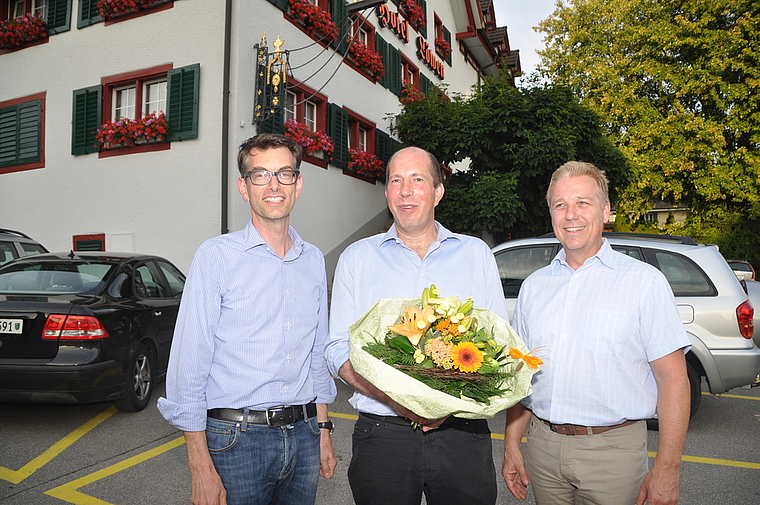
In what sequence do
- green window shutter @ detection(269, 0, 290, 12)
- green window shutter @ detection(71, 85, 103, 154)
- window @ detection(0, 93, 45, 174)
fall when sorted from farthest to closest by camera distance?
1. window @ detection(0, 93, 45, 174)
2. green window shutter @ detection(71, 85, 103, 154)
3. green window shutter @ detection(269, 0, 290, 12)

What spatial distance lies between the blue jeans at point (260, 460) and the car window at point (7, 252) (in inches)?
309

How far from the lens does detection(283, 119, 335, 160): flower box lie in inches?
443

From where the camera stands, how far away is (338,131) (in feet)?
44.3

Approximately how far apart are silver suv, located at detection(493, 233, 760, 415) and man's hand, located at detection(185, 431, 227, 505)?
4.72m

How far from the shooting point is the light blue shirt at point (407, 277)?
228 cm

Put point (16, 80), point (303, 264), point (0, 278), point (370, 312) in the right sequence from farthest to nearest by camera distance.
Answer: point (16, 80)
point (0, 278)
point (303, 264)
point (370, 312)

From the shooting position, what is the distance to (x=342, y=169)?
545 inches

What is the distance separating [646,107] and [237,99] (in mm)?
20752

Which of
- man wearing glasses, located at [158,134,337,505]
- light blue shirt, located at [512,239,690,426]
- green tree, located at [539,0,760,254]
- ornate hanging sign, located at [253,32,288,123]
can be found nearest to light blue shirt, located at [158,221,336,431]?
man wearing glasses, located at [158,134,337,505]

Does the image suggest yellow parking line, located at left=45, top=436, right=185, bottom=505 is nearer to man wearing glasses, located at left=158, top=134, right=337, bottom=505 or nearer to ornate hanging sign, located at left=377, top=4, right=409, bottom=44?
man wearing glasses, located at left=158, top=134, right=337, bottom=505

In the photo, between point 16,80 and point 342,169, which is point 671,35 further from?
point 16,80

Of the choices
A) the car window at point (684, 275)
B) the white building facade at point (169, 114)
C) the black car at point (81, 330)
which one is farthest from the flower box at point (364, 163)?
the car window at point (684, 275)

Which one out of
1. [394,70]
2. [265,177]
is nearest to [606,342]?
[265,177]

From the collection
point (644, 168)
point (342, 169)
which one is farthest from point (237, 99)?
point (644, 168)
